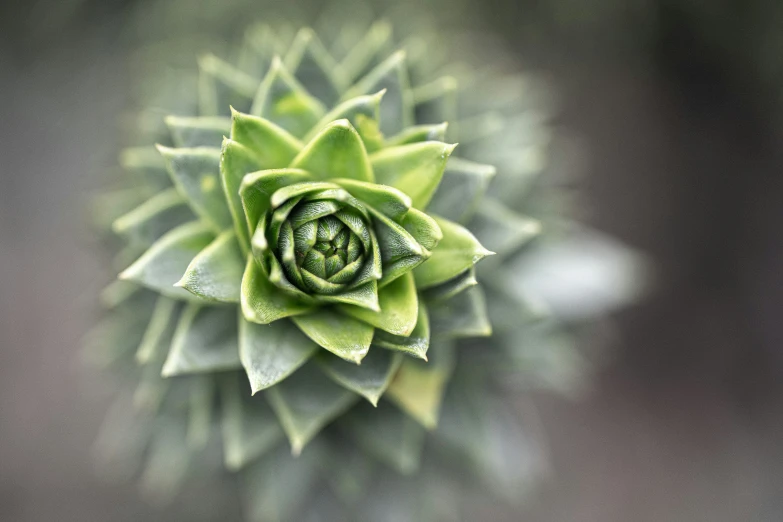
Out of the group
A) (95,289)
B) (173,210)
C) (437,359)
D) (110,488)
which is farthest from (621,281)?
(110,488)

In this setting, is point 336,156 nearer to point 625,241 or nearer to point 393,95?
point 393,95

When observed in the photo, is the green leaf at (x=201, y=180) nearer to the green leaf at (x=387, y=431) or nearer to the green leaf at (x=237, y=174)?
the green leaf at (x=237, y=174)

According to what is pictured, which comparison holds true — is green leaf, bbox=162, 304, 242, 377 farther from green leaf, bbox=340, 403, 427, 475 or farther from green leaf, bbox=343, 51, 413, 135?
green leaf, bbox=343, 51, 413, 135

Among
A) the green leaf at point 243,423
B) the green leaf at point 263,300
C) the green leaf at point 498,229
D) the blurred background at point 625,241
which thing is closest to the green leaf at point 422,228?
the green leaf at point 263,300

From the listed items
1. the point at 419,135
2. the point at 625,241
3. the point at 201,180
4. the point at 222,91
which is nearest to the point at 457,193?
the point at 419,135

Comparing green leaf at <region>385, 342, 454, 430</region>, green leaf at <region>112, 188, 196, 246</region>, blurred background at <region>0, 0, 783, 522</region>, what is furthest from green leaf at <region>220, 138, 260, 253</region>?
blurred background at <region>0, 0, 783, 522</region>

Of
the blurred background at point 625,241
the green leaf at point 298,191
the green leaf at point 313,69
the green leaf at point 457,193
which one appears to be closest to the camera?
the green leaf at point 298,191

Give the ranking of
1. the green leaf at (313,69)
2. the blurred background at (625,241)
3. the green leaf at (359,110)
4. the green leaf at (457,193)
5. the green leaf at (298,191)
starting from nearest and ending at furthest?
1. the green leaf at (298,191)
2. the green leaf at (359,110)
3. the green leaf at (457,193)
4. the green leaf at (313,69)
5. the blurred background at (625,241)
